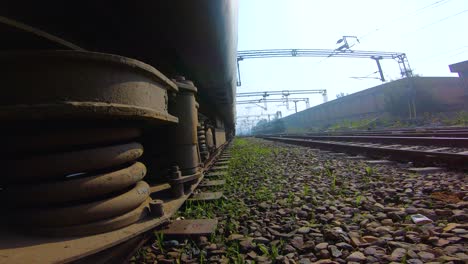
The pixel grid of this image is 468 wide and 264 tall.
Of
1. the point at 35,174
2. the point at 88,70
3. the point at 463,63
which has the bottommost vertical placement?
the point at 35,174

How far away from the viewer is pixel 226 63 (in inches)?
106

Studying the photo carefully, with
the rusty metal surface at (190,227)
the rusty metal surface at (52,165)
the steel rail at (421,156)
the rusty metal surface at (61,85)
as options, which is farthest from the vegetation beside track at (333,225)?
the rusty metal surface at (61,85)

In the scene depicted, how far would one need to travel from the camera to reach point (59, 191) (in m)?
1.07

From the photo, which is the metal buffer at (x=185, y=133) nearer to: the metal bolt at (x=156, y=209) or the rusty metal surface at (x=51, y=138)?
the metal bolt at (x=156, y=209)

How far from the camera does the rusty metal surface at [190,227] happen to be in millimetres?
1566

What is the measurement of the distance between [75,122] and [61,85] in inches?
8.0

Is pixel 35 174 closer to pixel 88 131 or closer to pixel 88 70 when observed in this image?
pixel 88 131

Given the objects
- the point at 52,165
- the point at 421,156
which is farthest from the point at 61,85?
the point at 421,156

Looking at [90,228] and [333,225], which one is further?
[333,225]

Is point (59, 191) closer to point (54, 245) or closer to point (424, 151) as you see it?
point (54, 245)

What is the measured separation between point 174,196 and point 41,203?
90 centimetres

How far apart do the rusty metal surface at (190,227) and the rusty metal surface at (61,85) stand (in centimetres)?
79

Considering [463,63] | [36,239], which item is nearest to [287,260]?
[36,239]

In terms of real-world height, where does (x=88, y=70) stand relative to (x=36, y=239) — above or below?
above
